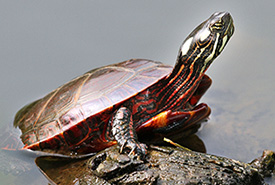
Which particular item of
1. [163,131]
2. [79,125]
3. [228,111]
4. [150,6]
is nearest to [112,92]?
[79,125]

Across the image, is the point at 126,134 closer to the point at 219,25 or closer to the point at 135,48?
the point at 219,25

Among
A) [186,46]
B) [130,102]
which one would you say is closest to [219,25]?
[186,46]

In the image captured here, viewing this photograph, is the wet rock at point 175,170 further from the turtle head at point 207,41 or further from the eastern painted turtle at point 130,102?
the turtle head at point 207,41

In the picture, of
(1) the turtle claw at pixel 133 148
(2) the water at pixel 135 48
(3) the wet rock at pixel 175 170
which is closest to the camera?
(3) the wet rock at pixel 175 170

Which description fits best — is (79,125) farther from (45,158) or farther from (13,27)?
(13,27)

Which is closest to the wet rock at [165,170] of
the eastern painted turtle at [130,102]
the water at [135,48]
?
the eastern painted turtle at [130,102]
